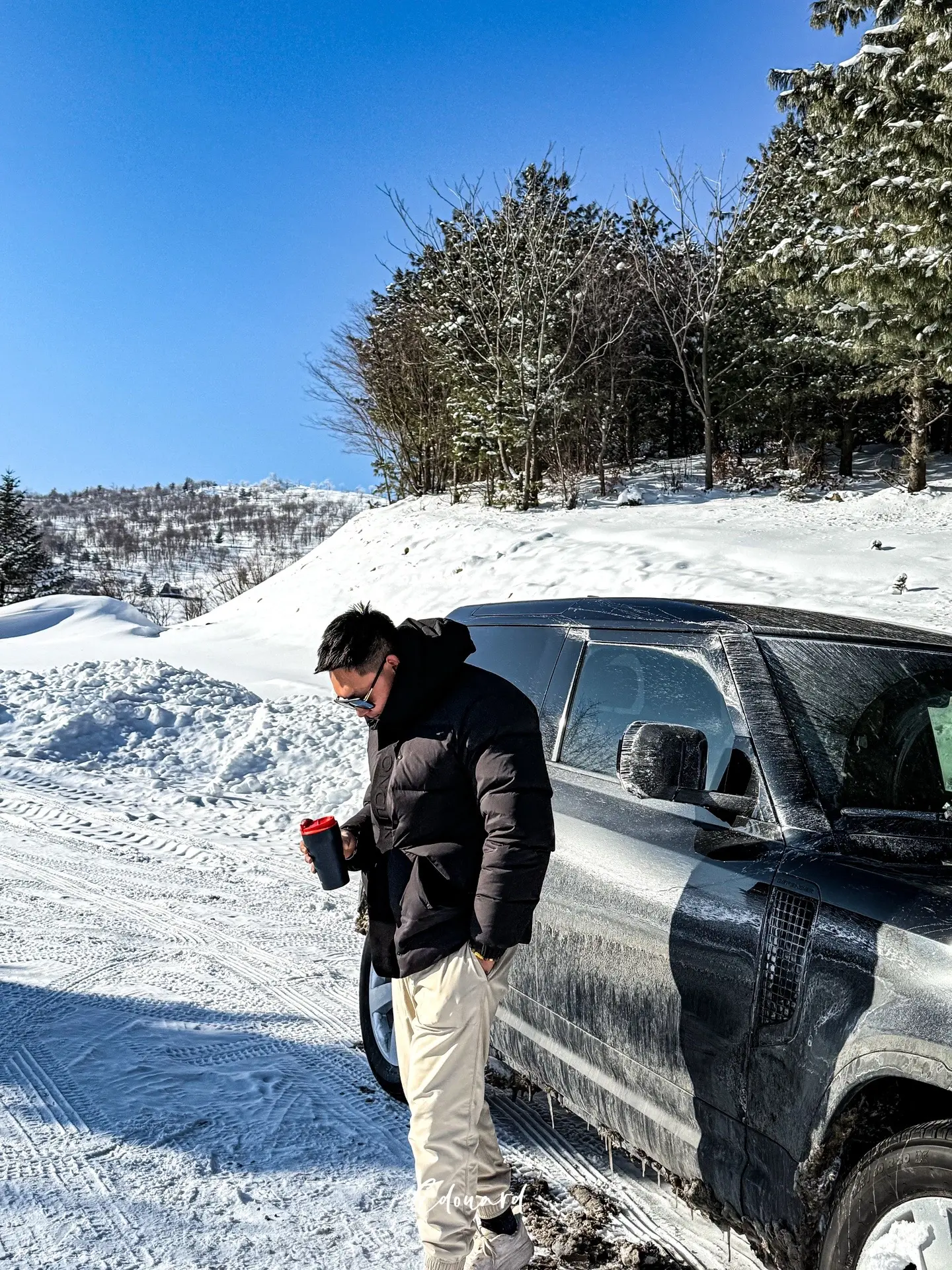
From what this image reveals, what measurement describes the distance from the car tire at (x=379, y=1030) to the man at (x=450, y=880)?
1042 mm

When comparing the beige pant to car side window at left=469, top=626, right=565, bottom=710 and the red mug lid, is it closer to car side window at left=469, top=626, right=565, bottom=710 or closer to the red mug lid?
the red mug lid

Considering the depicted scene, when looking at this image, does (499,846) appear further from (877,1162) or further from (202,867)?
(202,867)

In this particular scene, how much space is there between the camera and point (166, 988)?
4.54 m

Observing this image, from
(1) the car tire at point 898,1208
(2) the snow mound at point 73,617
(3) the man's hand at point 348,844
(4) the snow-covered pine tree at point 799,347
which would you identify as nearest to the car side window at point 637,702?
(3) the man's hand at point 348,844

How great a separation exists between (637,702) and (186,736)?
26.4 ft

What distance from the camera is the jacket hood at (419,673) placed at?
2533 millimetres

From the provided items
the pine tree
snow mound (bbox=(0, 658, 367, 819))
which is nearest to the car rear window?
snow mound (bbox=(0, 658, 367, 819))

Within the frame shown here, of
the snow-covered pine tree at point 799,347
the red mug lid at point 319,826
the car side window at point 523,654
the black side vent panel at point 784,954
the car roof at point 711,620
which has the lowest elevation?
the black side vent panel at point 784,954

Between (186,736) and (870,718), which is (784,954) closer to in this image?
(870,718)

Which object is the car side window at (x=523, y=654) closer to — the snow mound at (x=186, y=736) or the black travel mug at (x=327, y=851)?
the black travel mug at (x=327, y=851)

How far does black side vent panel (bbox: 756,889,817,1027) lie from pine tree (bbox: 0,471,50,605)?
176ft

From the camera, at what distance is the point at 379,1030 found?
3689 mm

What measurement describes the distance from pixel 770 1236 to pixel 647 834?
3.41ft

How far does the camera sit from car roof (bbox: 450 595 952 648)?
2.94 meters
